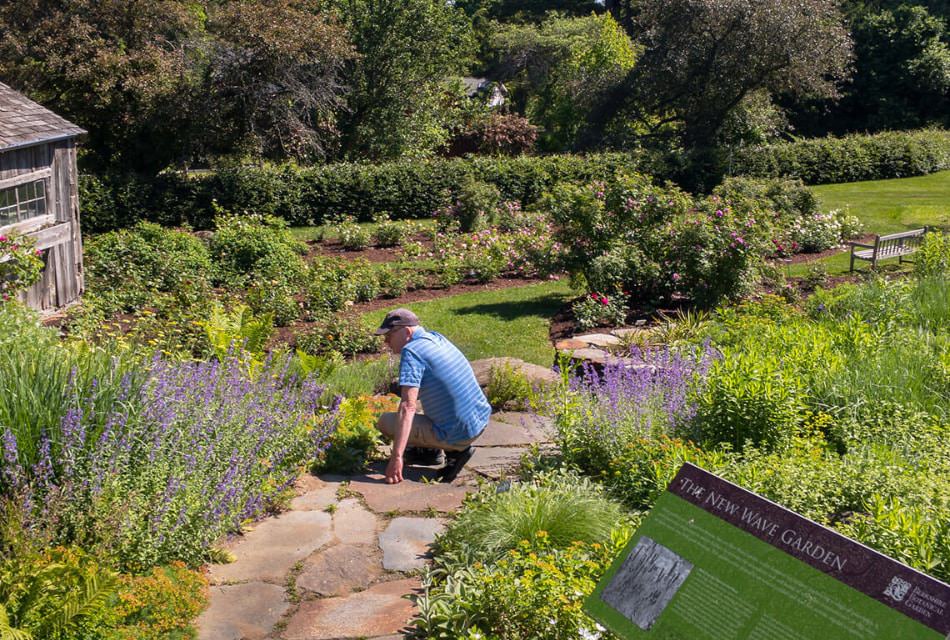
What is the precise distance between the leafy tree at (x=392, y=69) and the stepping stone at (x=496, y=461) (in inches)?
721

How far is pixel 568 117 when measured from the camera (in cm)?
3334

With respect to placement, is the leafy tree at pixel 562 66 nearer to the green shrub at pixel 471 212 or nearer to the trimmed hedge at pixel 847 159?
the trimmed hedge at pixel 847 159

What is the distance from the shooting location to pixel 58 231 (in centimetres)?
1192

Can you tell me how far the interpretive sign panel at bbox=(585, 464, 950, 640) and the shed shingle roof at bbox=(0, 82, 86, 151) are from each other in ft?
33.2

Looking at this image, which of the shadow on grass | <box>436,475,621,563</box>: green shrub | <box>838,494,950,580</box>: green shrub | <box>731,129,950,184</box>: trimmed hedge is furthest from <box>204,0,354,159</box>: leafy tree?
<box>838,494,950,580</box>: green shrub

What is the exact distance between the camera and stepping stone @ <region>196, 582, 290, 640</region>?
3.86 metres

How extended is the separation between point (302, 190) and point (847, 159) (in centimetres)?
1530

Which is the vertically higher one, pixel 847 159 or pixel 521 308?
pixel 847 159

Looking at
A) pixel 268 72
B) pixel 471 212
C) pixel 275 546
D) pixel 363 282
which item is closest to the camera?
pixel 275 546

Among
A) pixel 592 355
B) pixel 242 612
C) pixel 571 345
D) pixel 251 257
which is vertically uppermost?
pixel 242 612

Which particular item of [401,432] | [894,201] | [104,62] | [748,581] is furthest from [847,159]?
[748,581]

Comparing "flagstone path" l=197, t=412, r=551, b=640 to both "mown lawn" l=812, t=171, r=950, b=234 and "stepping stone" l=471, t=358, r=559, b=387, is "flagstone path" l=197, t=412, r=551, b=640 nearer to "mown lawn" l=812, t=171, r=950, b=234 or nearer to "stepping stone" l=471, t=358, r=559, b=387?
"stepping stone" l=471, t=358, r=559, b=387

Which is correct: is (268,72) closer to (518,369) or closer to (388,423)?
(518,369)

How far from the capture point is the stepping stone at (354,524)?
16.0 feet
